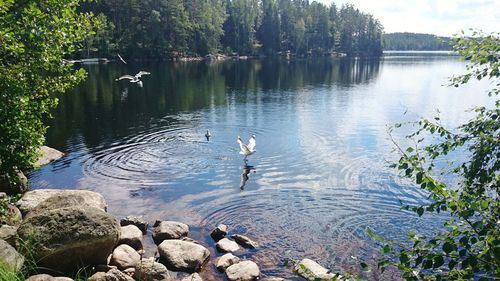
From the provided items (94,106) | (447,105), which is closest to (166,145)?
(94,106)

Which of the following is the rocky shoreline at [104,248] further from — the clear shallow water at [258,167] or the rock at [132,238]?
the clear shallow water at [258,167]

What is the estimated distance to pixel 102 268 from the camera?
11500 millimetres

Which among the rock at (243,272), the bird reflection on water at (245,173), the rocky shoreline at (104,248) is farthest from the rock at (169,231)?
the bird reflection on water at (245,173)

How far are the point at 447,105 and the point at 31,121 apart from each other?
4213cm

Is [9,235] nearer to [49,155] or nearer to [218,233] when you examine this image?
[218,233]

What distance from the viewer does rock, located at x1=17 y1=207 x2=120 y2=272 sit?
10.7m

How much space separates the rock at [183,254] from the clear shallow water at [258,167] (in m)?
0.48

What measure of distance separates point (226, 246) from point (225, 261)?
1.28 metres

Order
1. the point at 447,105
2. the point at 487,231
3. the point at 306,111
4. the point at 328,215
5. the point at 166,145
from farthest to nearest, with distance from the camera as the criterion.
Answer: the point at 447,105
the point at 306,111
the point at 166,145
the point at 328,215
the point at 487,231

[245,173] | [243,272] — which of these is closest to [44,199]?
[243,272]

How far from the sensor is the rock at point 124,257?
39.9ft

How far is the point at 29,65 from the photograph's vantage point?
11352 mm

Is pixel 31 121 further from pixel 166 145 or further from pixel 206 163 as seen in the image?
pixel 166 145

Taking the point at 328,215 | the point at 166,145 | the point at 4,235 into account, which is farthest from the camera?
the point at 166,145
